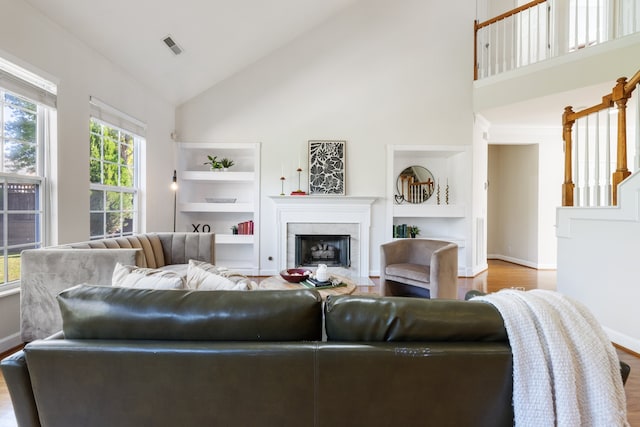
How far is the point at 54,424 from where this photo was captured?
3.11 ft

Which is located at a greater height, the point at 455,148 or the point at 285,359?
the point at 455,148

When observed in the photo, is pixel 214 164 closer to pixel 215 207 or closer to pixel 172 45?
pixel 215 207

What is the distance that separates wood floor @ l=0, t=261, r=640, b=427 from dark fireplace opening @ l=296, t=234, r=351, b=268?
632mm

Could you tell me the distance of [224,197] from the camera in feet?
16.5

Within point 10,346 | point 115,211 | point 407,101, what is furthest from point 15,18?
point 407,101

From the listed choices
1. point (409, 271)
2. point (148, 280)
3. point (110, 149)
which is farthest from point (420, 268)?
point (110, 149)

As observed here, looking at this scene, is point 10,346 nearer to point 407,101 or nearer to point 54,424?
point 54,424

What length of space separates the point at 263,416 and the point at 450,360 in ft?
1.92

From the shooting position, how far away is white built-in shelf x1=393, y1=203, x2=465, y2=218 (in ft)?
15.3

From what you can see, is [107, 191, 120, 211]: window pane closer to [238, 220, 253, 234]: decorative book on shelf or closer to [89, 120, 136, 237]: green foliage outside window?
[89, 120, 136, 237]: green foliage outside window

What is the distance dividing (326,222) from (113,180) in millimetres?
2765

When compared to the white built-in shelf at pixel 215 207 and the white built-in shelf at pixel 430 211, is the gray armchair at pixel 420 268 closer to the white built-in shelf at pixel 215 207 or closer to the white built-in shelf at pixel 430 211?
the white built-in shelf at pixel 430 211

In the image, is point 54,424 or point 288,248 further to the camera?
point 288,248

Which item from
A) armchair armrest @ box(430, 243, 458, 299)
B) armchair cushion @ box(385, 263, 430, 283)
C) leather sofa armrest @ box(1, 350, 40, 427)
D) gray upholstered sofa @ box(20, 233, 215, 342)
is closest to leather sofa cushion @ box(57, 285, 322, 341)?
leather sofa armrest @ box(1, 350, 40, 427)
